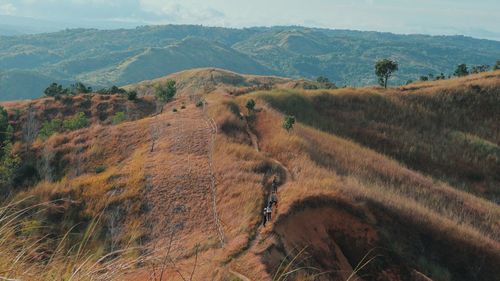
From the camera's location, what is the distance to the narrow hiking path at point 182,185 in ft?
91.7

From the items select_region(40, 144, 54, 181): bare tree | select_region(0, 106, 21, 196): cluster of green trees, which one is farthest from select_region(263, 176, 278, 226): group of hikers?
select_region(0, 106, 21, 196): cluster of green trees

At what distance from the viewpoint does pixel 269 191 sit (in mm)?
30422

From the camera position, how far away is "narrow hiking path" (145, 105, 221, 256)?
91.7 feet

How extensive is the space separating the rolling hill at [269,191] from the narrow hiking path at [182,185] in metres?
0.14

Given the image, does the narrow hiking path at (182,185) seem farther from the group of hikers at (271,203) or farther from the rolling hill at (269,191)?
the group of hikers at (271,203)

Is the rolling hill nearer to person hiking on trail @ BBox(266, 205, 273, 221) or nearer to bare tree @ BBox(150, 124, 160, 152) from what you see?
bare tree @ BBox(150, 124, 160, 152)

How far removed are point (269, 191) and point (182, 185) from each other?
787 cm

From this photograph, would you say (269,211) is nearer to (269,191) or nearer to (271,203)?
(271,203)

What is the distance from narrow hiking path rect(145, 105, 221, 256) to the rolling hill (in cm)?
14

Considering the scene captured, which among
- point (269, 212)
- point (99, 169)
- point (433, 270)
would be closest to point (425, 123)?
point (433, 270)

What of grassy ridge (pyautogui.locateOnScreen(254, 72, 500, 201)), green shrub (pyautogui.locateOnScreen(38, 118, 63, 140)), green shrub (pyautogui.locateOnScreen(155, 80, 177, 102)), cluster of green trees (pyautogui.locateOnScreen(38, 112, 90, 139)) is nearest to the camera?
grassy ridge (pyautogui.locateOnScreen(254, 72, 500, 201))

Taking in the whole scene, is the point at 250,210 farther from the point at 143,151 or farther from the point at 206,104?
the point at 206,104

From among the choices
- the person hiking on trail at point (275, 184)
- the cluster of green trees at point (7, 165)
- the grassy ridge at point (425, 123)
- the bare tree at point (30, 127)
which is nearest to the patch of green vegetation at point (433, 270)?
the person hiking on trail at point (275, 184)

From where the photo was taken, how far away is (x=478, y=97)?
69.8 m
